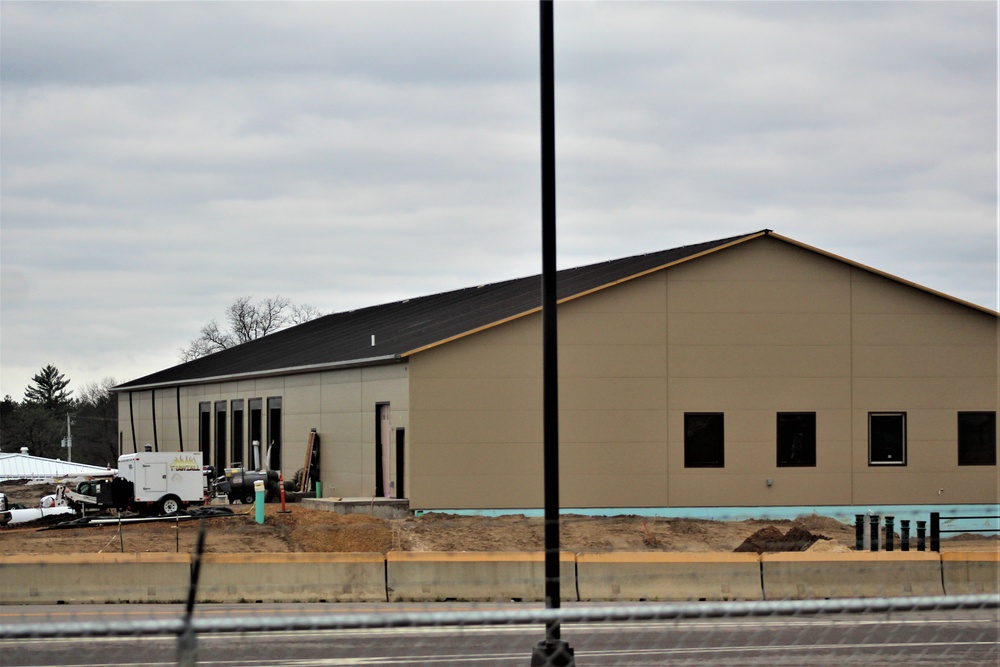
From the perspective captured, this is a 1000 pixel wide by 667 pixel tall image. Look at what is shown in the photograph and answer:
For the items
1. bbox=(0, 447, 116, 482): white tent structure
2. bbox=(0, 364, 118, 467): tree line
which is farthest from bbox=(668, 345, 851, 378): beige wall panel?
bbox=(0, 364, 118, 467): tree line

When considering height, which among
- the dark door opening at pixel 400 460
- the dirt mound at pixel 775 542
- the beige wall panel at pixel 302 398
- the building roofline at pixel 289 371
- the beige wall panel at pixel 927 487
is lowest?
the dirt mound at pixel 775 542

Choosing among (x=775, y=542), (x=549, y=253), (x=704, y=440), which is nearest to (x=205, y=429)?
(x=704, y=440)

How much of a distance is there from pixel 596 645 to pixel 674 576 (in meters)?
4.74

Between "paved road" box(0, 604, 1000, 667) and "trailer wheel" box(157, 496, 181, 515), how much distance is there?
1867 centimetres

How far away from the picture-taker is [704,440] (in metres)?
33.6

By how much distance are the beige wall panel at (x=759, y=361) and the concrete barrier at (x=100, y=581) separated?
17909 millimetres

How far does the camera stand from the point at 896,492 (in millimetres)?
34219

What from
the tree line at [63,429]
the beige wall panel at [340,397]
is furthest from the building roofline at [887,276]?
the tree line at [63,429]

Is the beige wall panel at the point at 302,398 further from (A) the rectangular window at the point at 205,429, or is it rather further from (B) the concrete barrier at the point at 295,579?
(B) the concrete barrier at the point at 295,579

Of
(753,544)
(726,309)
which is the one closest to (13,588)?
(753,544)

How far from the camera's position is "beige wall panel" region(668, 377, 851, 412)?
110 ft

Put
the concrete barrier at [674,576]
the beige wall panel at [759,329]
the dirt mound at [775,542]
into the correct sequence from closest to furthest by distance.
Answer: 1. the concrete barrier at [674,576]
2. the dirt mound at [775,542]
3. the beige wall panel at [759,329]

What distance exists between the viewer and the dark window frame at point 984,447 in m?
34.9

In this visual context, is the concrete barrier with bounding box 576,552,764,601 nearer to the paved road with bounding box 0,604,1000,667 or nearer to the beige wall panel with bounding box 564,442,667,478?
the paved road with bounding box 0,604,1000,667
